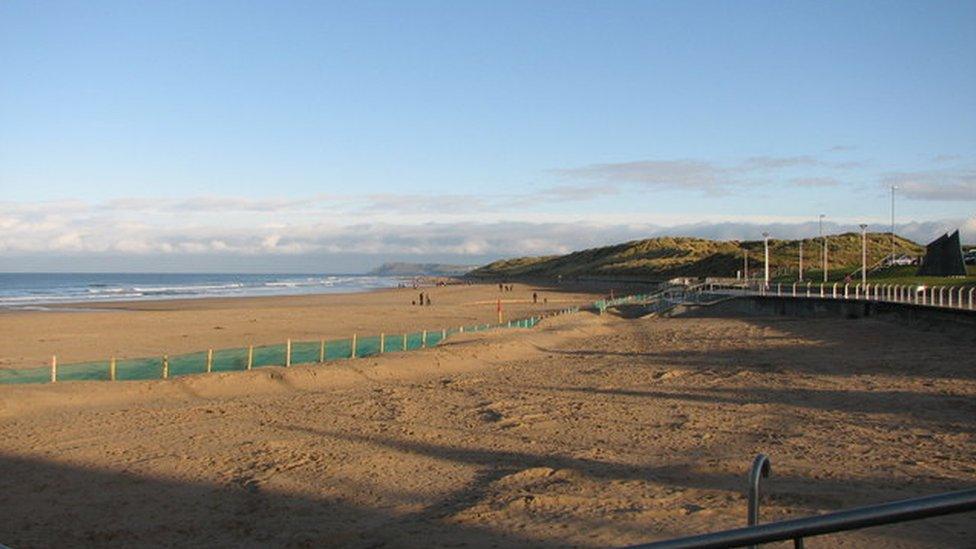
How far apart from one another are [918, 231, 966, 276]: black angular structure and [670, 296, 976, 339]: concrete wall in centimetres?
1295

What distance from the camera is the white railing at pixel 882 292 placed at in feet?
96.6

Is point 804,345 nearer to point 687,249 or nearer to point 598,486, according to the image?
point 598,486

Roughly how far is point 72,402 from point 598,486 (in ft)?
40.9

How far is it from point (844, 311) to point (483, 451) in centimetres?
2823

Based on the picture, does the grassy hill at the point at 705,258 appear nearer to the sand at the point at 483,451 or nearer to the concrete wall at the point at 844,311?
the concrete wall at the point at 844,311

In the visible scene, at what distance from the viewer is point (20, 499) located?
9.85 meters

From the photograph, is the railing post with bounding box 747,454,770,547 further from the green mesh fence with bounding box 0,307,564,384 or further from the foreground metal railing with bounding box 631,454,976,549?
the green mesh fence with bounding box 0,307,564,384

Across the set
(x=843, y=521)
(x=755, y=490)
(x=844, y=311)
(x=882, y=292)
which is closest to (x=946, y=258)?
(x=882, y=292)

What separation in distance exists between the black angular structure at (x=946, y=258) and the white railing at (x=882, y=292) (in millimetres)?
5260

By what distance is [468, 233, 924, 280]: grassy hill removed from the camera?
4040 inches

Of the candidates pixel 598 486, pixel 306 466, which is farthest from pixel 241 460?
pixel 598 486

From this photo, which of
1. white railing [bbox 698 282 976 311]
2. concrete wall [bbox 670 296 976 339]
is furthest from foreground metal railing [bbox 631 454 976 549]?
white railing [bbox 698 282 976 311]

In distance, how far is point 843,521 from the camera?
2648mm

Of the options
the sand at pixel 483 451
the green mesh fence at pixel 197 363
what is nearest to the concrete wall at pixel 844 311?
the sand at pixel 483 451
